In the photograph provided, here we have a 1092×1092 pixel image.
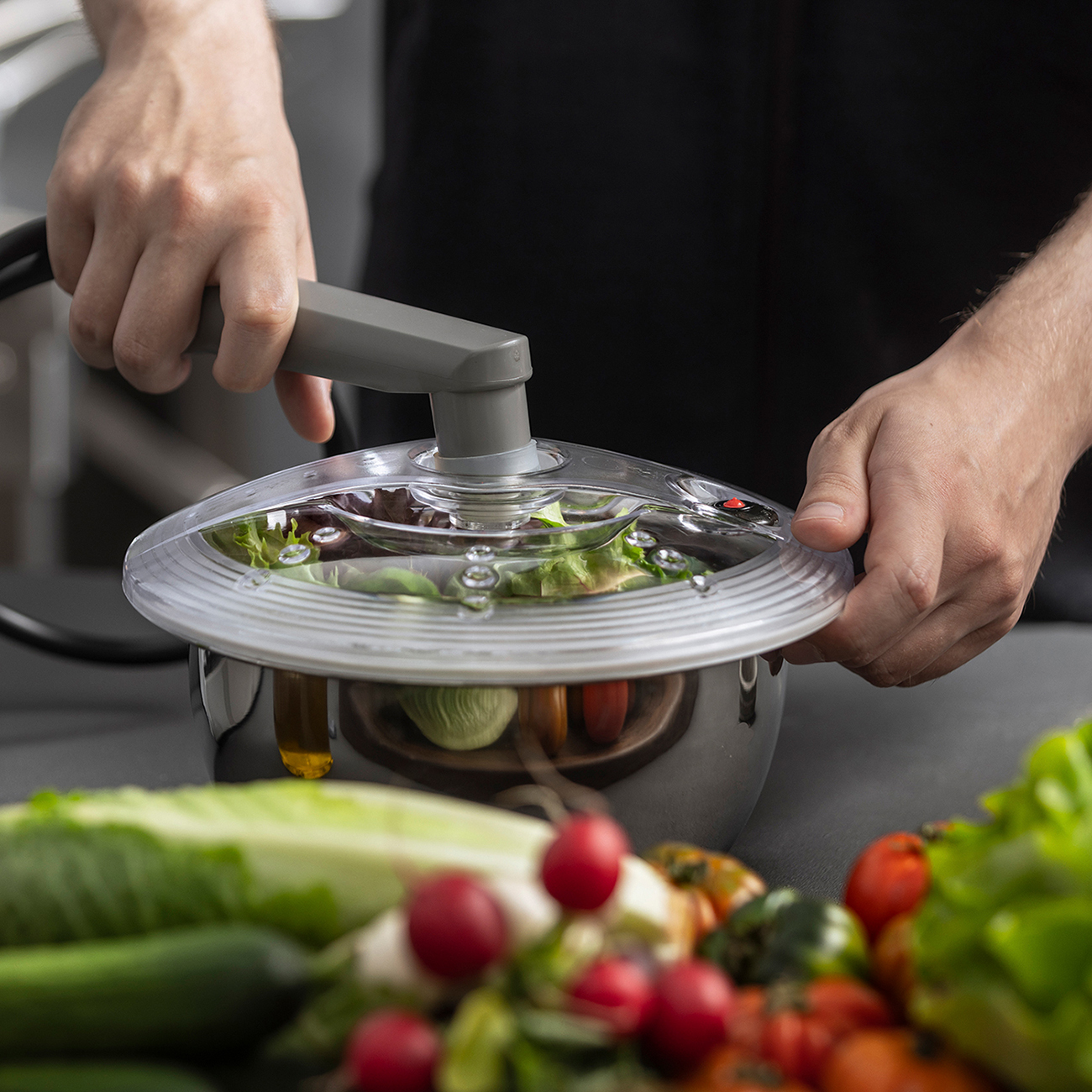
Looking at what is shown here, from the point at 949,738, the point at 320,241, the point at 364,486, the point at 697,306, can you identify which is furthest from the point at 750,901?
the point at 320,241

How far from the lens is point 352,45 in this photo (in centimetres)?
300

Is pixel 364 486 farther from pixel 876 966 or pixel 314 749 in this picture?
pixel 876 966

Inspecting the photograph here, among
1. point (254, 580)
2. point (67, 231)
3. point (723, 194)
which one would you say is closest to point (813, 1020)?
point (254, 580)

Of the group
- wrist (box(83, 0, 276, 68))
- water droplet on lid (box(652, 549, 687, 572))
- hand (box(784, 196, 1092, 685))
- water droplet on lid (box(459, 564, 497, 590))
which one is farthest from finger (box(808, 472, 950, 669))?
wrist (box(83, 0, 276, 68))

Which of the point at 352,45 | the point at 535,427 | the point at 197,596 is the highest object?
the point at 352,45

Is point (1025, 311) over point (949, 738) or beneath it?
over

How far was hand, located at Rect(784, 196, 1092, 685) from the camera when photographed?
63cm

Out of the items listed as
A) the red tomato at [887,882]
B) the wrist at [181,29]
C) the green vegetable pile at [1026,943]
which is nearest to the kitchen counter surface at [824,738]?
the red tomato at [887,882]

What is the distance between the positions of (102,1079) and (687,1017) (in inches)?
6.6

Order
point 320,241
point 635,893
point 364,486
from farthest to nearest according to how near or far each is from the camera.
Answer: point 320,241
point 364,486
point 635,893

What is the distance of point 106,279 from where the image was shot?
0.77 meters

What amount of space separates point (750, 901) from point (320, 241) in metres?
2.76

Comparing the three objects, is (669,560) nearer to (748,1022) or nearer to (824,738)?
(748,1022)

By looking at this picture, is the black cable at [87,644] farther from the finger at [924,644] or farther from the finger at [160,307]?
the finger at [924,644]
